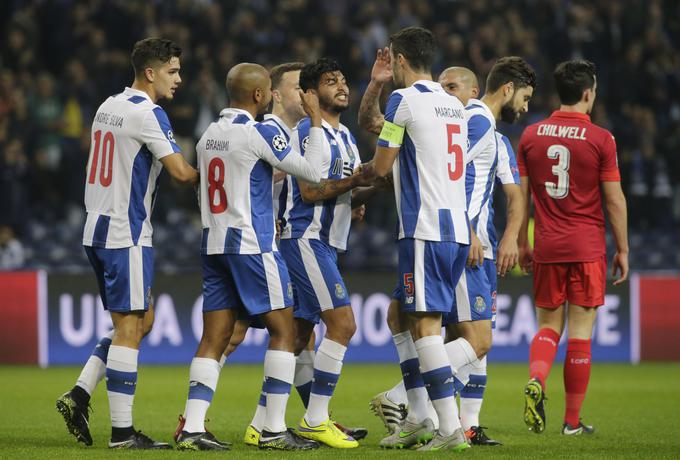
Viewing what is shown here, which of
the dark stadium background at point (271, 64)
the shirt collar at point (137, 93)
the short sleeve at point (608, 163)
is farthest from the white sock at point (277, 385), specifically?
the dark stadium background at point (271, 64)

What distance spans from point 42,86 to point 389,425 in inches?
426

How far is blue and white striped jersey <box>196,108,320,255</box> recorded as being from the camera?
666cm

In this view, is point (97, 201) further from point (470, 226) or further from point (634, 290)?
point (634, 290)

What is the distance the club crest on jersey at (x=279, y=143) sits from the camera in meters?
6.66

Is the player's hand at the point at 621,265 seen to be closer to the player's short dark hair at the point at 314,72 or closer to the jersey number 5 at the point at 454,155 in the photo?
the jersey number 5 at the point at 454,155

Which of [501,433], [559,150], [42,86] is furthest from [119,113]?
[42,86]

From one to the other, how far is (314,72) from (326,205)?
2.77ft

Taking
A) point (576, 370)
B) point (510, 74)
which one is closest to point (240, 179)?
point (510, 74)

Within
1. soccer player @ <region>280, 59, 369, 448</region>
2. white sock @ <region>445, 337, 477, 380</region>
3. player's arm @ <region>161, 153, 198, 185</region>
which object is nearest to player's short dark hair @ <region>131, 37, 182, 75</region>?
player's arm @ <region>161, 153, 198, 185</region>

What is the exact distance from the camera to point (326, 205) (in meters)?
7.27

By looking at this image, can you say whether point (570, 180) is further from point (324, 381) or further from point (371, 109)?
point (324, 381)

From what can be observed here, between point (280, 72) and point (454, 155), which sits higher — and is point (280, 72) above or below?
above

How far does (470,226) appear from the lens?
22.2ft

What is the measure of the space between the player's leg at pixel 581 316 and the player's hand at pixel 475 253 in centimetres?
87
